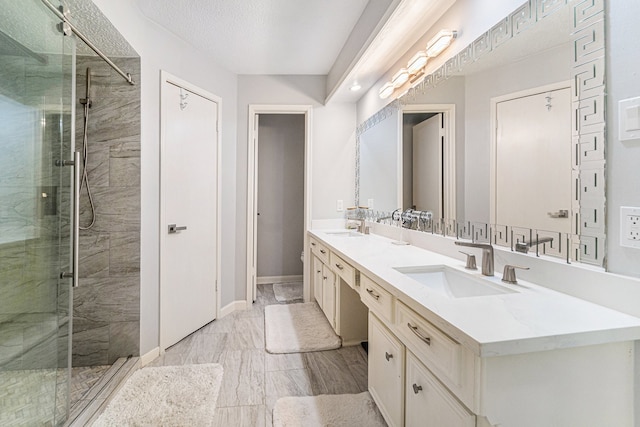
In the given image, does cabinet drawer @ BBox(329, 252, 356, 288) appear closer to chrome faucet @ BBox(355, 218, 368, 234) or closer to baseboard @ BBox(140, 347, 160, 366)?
chrome faucet @ BBox(355, 218, 368, 234)

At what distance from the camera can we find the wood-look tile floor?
161 centimetres

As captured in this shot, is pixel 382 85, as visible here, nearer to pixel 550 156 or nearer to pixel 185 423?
pixel 550 156

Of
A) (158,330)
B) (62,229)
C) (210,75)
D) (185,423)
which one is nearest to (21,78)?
(62,229)

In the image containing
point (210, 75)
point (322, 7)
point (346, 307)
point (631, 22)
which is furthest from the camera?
point (210, 75)

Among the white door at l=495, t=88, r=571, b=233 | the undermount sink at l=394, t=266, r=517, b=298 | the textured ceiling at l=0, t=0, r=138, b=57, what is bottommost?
the undermount sink at l=394, t=266, r=517, b=298

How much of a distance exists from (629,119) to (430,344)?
0.87 meters

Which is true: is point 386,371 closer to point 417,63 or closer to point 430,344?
point 430,344

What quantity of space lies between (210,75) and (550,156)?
2.71m

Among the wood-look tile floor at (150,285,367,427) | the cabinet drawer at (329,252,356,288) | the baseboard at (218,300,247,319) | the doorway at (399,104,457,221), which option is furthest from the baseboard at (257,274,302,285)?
the doorway at (399,104,457,221)

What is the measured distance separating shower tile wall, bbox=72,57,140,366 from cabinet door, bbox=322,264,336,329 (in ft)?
4.63

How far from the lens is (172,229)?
2293 millimetres

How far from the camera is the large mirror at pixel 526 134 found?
3.04ft

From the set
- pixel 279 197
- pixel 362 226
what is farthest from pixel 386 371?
pixel 279 197

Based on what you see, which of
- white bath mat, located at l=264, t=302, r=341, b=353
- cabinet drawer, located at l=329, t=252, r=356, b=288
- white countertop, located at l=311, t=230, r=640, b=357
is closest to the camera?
white countertop, located at l=311, t=230, r=640, b=357
